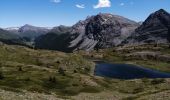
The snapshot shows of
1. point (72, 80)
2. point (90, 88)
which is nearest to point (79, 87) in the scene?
point (90, 88)

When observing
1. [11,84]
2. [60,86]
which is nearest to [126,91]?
[60,86]

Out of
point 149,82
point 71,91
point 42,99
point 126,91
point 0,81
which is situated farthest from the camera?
point 149,82

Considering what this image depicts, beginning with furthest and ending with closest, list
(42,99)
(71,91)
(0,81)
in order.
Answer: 1. (0,81)
2. (71,91)
3. (42,99)

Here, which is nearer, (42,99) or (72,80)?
(42,99)

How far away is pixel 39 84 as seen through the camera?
99.6m

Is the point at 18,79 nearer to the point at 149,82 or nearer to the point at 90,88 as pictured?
the point at 90,88

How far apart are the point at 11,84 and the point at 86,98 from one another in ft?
81.7

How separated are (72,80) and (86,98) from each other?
29005mm

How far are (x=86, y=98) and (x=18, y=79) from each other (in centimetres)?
3168

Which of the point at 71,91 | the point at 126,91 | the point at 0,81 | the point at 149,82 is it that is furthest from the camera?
the point at 149,82

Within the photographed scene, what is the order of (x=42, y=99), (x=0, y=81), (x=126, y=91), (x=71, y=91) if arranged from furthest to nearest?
(x=126, y=91) → (x=0, y=81) → (x=71, y=91) → (x=42, y=99)

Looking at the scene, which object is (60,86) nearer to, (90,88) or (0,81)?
(90,88)

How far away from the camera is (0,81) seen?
3900 inches

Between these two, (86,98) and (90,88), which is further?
(90,88)
